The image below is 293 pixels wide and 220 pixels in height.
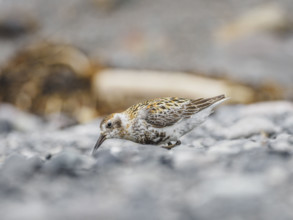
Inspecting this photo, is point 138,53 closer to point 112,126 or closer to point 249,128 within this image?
point 249,128

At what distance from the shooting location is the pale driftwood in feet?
31.3

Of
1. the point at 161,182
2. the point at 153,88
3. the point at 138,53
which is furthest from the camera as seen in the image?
the point at 138,53

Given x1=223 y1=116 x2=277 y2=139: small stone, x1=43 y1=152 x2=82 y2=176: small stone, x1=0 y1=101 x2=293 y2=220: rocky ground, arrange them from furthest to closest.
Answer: x1=223 y1=116 x2=277 y2=139: small stone < x1=43 y1=152 x2=82 y2=176: small stone < x1=0 y1=101 x2=293 y2=220: rocky ground

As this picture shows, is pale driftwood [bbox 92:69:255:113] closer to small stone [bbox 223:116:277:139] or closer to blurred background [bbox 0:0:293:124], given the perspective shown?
blurred background [bbox 0:0:293:124]

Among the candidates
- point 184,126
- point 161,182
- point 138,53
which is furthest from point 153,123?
point 138,53

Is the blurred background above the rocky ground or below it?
above

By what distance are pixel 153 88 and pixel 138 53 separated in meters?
1.60

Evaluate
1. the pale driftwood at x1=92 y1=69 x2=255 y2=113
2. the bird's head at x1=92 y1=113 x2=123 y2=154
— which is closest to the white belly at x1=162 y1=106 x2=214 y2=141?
the bird's head at x1=92 y1=113 x2=123 y2=154

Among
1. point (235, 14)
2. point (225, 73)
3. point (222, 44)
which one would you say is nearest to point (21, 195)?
point (225, 73)

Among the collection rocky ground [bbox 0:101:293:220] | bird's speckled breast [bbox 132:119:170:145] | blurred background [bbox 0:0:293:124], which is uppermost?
blurred background [bbox 0:0:293:124]

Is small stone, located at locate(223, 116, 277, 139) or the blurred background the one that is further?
the blurred background

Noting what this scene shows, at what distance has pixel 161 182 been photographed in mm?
3850

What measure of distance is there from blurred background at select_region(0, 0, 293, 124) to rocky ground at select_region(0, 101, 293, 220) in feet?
14.4

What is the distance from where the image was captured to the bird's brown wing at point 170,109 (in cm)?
483
